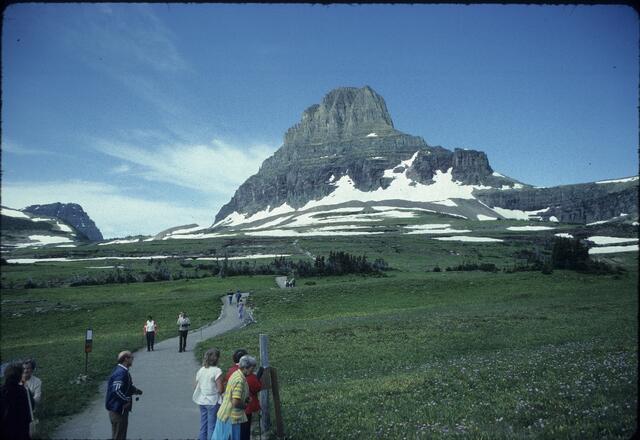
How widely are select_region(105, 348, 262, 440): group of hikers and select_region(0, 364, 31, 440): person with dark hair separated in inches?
77.3

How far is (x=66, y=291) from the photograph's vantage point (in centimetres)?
8969

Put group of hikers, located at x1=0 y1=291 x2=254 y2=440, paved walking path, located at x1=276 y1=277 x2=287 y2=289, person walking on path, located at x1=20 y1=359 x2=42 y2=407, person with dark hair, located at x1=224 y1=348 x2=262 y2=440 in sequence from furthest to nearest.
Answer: paved walking path, located at x1=276 y1=277 x2=287 y2=289 → person walking on path, located at x1=20 y1=359 x2=42 y2=407 → person with dark hair, located at x1=224 y1=348 x2=262 y2=440 → group of hikers, located at x1=0 y1=291 x2=254 y2=440

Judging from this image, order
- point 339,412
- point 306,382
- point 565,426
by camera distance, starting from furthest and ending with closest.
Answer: point 306,382 < point 339,412 < point 565,426

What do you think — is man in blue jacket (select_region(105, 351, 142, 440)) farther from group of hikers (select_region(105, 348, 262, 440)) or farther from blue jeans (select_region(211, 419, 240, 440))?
blue jeans (select_region(211, 419, 240, 440))

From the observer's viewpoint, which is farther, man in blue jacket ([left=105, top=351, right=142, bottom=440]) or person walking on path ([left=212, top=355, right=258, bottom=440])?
man in blue jacket ([left=105, top=351, right=142, bottom=440])

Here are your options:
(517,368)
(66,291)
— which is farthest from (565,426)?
(66,291)

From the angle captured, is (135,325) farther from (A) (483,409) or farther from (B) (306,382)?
(A) (483,409)

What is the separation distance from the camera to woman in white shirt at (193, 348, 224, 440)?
12.8 metres

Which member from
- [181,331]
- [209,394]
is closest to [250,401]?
[209,394]

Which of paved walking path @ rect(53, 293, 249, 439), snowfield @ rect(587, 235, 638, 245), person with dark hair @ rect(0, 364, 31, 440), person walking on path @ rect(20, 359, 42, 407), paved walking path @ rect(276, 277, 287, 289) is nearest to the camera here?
person with dark hair @ rect(0, 364, 31, 440)

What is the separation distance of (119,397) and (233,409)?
3.26 meters

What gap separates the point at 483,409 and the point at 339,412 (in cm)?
440

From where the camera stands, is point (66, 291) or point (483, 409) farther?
point (66, 291)

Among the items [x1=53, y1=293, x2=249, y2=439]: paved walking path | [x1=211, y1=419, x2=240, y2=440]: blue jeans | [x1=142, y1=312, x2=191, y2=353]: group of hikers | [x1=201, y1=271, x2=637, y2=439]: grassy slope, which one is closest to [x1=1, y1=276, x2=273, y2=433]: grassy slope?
[x1=53, y1=293, x2=249, y2=439]: paved walking path
